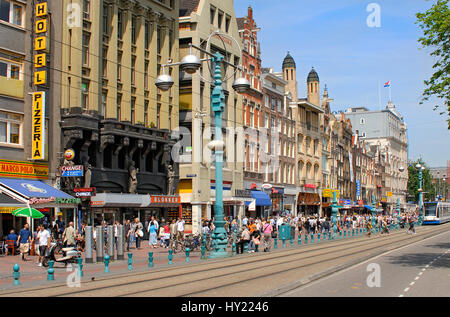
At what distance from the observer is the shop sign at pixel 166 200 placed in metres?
40.7

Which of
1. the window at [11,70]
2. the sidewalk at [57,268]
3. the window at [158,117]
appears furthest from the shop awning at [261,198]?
the window at [11,70]

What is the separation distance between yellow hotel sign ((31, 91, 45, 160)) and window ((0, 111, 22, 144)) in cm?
91

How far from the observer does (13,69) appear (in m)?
Result: 30.5

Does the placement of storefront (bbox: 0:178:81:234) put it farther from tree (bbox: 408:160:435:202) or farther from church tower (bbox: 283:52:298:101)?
tree (bbox: 408:160:435:202)

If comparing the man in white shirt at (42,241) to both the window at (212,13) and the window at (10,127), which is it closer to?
the window at (10,127)

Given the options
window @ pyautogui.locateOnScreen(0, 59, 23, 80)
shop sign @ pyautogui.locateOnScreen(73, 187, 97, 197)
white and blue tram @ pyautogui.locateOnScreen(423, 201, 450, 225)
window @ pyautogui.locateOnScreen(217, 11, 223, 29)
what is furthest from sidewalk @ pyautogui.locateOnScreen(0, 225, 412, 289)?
white and blue tram @ pyautogui.locateOnScreen(423, 201, 450, 225)

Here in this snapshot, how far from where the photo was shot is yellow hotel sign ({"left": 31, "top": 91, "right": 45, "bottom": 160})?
30295 millimetres

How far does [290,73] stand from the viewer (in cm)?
7188

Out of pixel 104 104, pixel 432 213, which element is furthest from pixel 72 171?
pixel 432 213

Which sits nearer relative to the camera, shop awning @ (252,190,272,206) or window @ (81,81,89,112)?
window @ (81,81,89,112)

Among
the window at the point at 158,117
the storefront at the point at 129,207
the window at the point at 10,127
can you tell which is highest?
the window at the point at 158,117

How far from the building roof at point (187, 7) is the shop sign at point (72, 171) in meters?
21.4

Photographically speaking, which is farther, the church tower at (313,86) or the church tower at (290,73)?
the church tower at (313,86)
